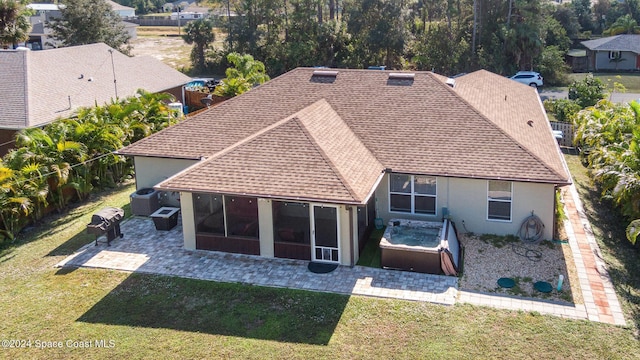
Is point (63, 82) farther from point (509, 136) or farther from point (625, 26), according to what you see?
point (625, 26)

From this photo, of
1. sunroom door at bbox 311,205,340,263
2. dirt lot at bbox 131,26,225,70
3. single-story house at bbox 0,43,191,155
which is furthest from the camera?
dirt lot at bbox 131,26,225,70

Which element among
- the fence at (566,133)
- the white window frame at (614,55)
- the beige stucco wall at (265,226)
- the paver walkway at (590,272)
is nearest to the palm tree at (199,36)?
the fence at (566,133)

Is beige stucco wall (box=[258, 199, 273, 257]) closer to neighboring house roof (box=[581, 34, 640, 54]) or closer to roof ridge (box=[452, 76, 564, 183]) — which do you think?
roof ridge (box=[452, 76, 564, 183])

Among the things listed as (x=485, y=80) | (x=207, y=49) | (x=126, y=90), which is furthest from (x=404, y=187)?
(x=207, y=49)

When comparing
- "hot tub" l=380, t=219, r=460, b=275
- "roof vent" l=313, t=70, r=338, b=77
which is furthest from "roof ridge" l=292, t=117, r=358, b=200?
"roof vent" l=313, t=70, r=338, b=77

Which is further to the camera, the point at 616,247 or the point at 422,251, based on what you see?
the point at 616,247

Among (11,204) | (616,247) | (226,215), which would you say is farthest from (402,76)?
(11,204)

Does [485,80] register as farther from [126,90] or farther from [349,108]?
[126,90]
